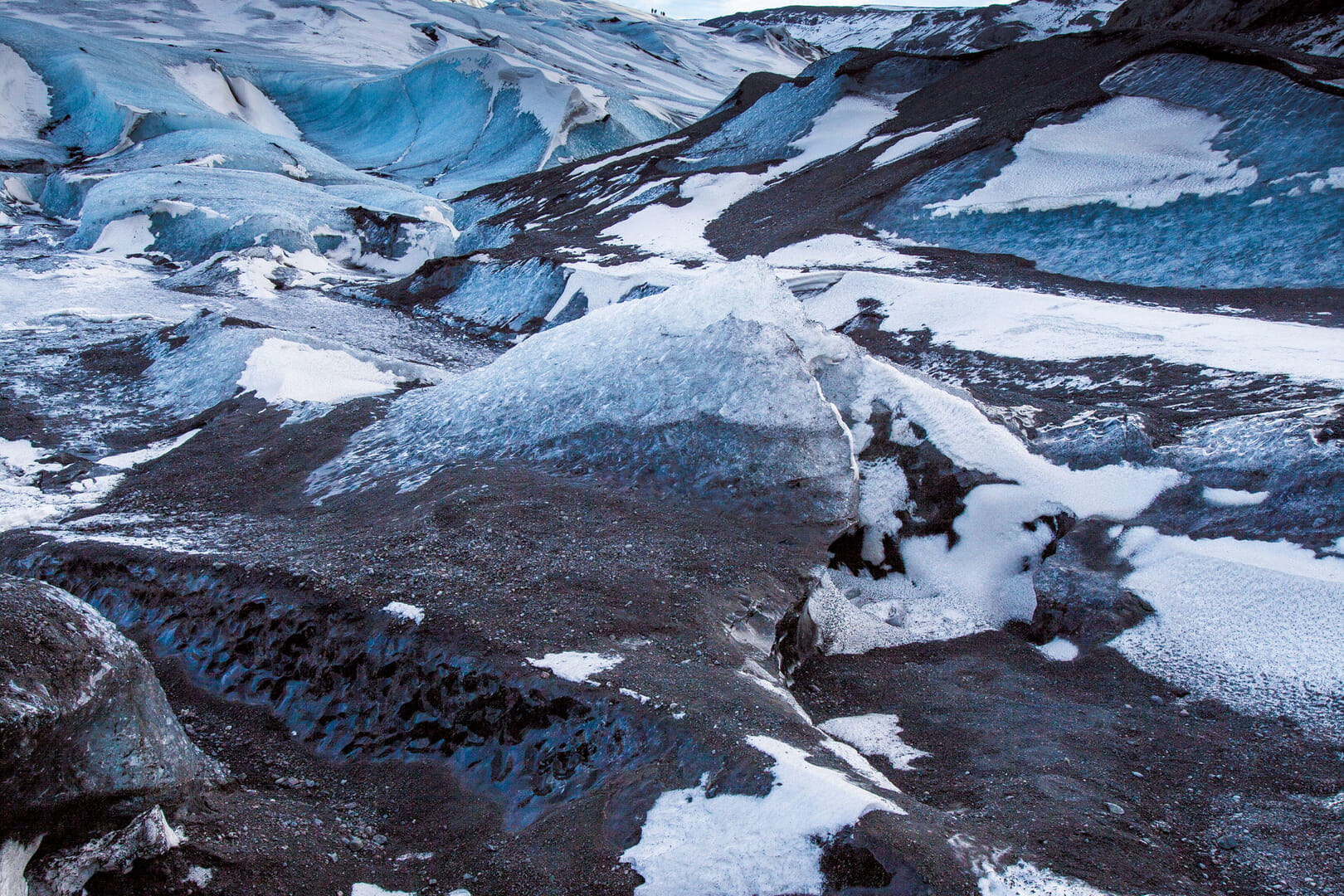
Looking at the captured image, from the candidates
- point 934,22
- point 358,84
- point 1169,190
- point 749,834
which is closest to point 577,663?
point 749,834

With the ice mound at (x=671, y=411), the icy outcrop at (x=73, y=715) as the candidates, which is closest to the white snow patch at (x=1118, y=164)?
the ice mound at (x=671, y=411)

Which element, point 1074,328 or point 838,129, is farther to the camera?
point 838,129

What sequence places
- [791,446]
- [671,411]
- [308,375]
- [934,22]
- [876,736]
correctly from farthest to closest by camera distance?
1. [934,22]
2. [308,375]
3. [671,411]
4. [791,446]
5. [876,736]

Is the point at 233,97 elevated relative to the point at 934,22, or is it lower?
lower

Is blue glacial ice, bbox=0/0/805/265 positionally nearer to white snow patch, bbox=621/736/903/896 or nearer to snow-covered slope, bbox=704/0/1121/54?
snow-covered slope, bbox=704/0/1121/54

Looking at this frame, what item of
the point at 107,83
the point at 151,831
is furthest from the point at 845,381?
the point at 107,83

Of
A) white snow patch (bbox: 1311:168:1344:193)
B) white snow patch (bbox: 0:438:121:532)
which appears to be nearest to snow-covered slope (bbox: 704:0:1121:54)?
white snow patch (bbox: 1311:168:1344:193)

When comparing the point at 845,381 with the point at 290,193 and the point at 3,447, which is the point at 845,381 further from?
the point at 290,193

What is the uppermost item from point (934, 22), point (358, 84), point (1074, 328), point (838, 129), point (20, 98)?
point (934, 22)

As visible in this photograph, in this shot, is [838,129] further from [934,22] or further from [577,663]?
[934,22]
